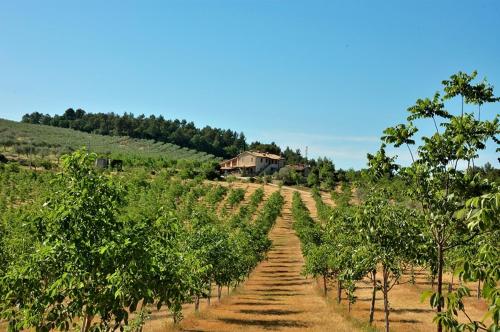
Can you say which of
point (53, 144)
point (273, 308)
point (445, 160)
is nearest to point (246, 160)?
point (53, 144)

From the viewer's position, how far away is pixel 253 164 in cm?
17225

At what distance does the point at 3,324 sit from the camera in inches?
1242

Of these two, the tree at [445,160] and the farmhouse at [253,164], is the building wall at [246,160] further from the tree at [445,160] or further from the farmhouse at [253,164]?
the tree at [445,160]

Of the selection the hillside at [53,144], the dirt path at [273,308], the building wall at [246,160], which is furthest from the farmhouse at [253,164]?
the dirt path at [273,308]

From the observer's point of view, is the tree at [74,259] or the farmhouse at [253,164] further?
the farmhouse at [253,164]

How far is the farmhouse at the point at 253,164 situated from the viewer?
173 metres

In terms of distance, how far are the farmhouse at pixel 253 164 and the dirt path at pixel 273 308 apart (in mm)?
108863

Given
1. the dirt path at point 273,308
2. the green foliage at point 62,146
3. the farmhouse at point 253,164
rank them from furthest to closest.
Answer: the farmhouse at point 253,164, the green foliage at point 62,146, the dirt path at point 273,308

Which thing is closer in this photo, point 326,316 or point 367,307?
point 326,316

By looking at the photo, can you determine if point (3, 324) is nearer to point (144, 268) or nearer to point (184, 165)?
point (144, 268)

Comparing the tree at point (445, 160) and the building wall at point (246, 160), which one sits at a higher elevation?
the building wall at point (246, 160)

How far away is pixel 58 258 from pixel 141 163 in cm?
12874

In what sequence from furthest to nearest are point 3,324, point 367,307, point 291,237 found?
point 291,237
point 367,307
point 3,324

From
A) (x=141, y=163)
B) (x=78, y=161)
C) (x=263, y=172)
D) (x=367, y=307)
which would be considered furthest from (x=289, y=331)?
(x=263, y=172)
